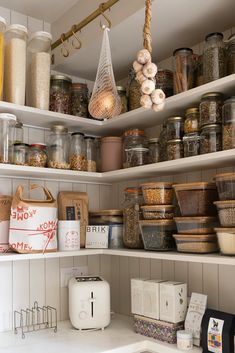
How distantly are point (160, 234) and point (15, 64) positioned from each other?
106cm

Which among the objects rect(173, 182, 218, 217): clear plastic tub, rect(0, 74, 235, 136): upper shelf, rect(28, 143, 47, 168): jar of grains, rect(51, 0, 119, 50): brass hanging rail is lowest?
rect(173, 182, 218, 217): clear plastic tub

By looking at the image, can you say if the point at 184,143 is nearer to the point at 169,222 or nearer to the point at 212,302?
the point at 169,222

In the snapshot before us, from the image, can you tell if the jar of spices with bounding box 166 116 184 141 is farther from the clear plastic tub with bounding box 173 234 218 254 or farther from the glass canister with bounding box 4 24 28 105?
the glass canister with bounding box 4 24 28 105

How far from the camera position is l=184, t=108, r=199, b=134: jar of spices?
6.08 ft

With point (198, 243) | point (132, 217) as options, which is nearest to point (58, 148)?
point (132, 217)

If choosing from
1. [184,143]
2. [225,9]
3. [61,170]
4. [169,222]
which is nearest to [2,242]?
[61,170]

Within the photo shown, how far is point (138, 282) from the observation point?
6.86 feet

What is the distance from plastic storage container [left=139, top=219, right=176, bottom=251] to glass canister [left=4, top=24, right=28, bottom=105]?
86 cm

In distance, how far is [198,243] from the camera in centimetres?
176

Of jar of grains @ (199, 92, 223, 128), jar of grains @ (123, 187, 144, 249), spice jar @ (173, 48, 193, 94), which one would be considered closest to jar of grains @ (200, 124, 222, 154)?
jar of grains @ (199, 92, 223, 128)

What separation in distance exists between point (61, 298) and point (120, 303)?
38 centimetres

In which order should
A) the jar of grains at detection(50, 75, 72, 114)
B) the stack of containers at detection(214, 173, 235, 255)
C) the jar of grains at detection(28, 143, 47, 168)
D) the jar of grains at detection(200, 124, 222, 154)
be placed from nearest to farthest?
the stack of containers at detection(214, 173, 235, 255) < the jar of grains at detection(200, 124, 222, 154) < the jar of grains at detection(28, 143, 47, 168) < the jar of grains at detection(50, 75, 72, 114)

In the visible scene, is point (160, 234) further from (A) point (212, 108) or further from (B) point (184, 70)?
(B) point (184, 70)

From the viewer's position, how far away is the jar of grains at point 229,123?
5.44 feet
